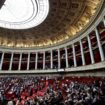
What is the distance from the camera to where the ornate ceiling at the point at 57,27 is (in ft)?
80.4

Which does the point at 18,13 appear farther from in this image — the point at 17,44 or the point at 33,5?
the point at 17,44

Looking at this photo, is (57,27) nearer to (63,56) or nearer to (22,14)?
(63,56)

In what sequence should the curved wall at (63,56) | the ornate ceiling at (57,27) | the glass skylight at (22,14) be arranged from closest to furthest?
1. the ornate ceiling at (57,27)
2. the curved wall at (63,56)
3. the glass skylight at (22,14)

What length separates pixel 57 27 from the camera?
106 ft

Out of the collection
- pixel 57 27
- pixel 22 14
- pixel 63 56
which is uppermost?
pixel 22 14

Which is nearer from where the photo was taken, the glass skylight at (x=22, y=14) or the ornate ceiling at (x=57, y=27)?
the ornate ceiling at (x=57, y=27)

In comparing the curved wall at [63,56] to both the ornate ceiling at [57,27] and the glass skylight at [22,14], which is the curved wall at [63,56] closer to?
the ornate ceiling at [57,27]

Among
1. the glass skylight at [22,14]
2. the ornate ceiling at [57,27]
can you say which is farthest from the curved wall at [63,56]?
the glass skylight at [22,14]

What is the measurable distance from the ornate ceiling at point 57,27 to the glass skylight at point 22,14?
39.9 inches

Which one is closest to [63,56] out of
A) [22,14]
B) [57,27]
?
[57,27]

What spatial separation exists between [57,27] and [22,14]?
8.09 meters

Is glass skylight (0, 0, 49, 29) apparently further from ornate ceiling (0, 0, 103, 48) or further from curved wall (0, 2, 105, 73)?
curved wall (0, 2, 105, 73)

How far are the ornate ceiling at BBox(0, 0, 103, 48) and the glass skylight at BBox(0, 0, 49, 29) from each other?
3.33 ft

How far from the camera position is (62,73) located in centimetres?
3091
